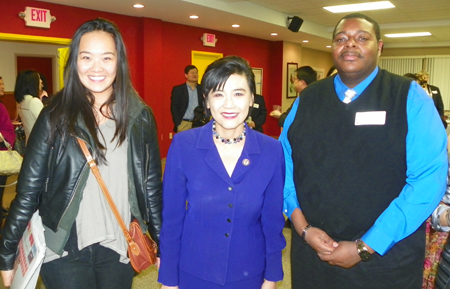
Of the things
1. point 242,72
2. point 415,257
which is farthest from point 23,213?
point 415,257

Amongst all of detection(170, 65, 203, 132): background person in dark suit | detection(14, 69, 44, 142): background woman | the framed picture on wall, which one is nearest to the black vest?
detection(14, 69, 44, 142): background woman

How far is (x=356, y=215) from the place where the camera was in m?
1.61

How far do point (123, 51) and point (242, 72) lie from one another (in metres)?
0.55

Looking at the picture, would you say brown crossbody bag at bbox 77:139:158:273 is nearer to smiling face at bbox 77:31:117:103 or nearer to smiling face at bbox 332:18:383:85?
smiling face at bbox 77:31:117:103

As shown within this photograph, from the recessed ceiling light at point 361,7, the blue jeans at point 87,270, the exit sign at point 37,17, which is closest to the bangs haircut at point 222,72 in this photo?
the blue jeans at point 87,270

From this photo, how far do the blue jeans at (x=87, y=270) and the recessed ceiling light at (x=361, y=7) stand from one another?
7.51 meters

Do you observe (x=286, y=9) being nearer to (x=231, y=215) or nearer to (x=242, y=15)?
(x=242, y=15)

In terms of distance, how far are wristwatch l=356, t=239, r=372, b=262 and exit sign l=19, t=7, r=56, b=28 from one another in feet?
19.9

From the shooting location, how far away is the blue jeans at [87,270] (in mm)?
Result: 1519

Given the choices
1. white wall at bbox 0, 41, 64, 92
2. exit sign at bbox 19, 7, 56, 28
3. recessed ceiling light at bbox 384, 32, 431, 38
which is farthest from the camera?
recessed ceiling light at bbox 384, 32, 431, 38

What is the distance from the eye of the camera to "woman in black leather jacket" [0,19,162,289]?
1492 millimetres

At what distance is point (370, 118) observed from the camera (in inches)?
63.1

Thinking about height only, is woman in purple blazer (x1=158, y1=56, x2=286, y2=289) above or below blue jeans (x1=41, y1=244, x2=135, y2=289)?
above

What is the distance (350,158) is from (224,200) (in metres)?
0.58
